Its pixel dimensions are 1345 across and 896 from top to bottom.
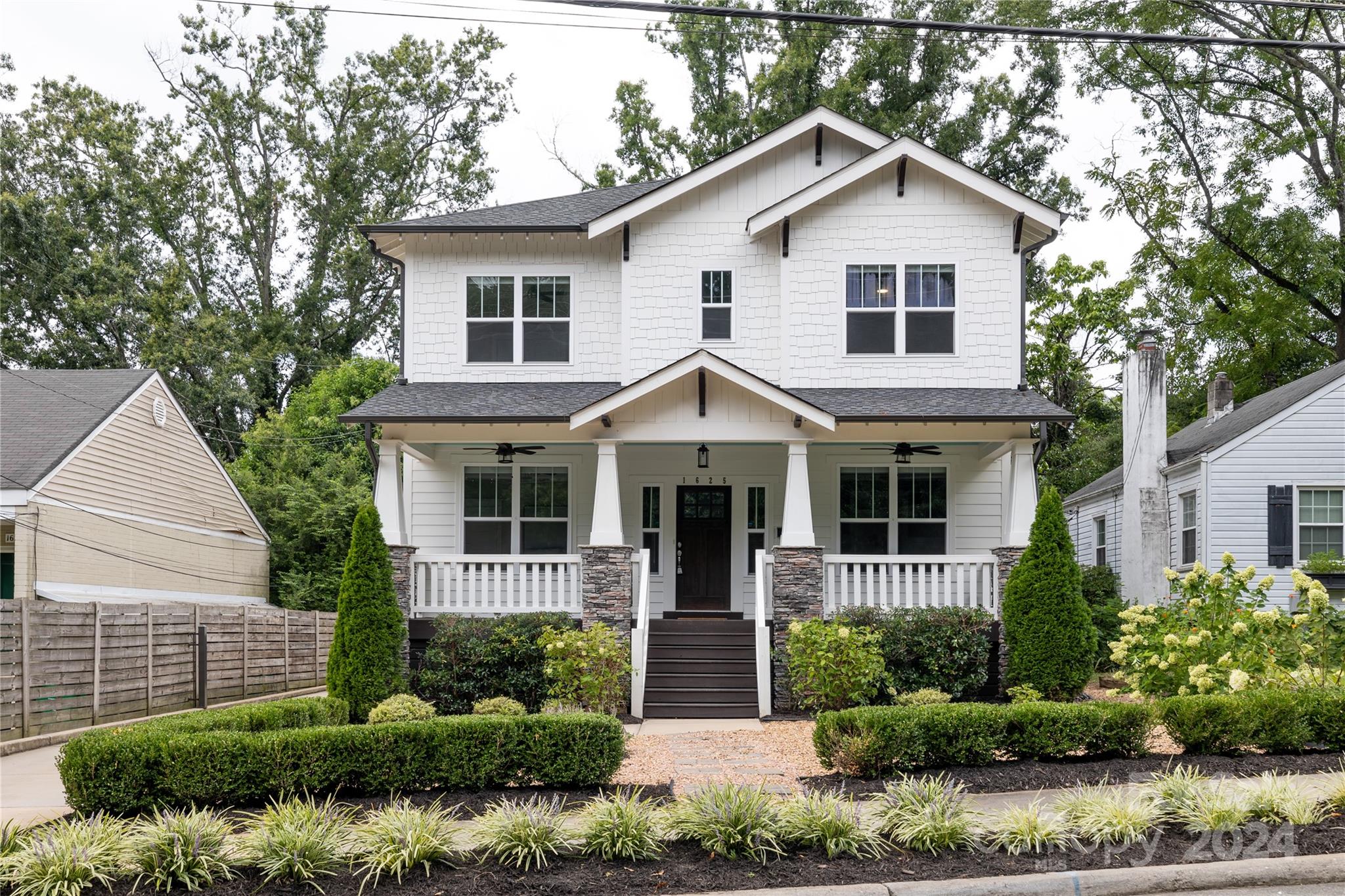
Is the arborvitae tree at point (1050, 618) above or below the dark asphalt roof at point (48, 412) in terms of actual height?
below

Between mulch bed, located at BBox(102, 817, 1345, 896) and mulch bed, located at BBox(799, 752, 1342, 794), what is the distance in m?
1.68

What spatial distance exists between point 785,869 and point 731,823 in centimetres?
45

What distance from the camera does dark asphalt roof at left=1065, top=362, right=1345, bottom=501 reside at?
65.5 feet

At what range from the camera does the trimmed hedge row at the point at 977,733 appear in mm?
9453

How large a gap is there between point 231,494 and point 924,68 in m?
22.0

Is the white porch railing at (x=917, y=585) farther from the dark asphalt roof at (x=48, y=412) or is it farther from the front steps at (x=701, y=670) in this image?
the dark asphalt roof at (x=48, y=412)

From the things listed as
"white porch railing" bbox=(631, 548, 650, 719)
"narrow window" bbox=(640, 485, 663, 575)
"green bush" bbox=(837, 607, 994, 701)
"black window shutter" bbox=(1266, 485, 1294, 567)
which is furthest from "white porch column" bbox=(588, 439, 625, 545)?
"black window shutter" bbox=(1266, 485, 1294, 567)

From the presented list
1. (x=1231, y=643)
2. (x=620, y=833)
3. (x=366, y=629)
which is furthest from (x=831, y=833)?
(x=366, y=629)

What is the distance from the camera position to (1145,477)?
20766 mm

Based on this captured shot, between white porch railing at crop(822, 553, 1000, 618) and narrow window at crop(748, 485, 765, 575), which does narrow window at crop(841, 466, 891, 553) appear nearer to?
narrow window at crop(748, 485, 765, 575)

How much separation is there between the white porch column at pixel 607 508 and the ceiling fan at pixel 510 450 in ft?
7.32

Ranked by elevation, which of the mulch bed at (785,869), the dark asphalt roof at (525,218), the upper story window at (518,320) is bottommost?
the mulch bed at (785,869)

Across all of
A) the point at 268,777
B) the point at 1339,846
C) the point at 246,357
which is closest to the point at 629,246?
the point at 268,777

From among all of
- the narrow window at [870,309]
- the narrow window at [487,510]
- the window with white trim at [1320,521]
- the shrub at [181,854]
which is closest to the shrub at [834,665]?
the narrow window at [870,309]
